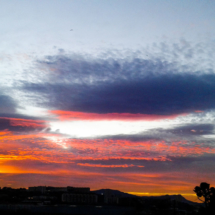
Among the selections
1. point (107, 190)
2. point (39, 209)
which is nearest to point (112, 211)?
point (39, 209)

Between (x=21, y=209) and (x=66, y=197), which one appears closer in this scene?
(x=21, y=209)

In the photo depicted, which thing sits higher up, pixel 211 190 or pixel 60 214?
pixel 211 190

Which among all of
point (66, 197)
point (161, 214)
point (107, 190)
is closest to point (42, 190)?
point (66, 197)

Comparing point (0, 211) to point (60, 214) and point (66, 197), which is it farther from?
point (66, 197)

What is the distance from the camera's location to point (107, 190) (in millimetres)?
138750

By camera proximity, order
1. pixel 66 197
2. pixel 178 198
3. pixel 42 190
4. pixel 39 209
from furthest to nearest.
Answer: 1. pixel 42 190
2. pixel 66 197
3. pixel 39 209
4. pixel 178 198

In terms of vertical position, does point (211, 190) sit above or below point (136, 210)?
above

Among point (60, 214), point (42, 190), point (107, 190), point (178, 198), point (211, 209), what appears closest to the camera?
point (211, 209)

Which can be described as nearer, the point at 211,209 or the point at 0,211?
the point at 211,209

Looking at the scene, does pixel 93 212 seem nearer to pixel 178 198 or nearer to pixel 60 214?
pixel 60 214

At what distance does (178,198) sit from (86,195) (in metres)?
95.2

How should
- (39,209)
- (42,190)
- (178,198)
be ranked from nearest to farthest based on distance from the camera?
(178,198), (39,209), (42,190)

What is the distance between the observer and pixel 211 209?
2188 inches

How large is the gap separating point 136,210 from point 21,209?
30.9m
